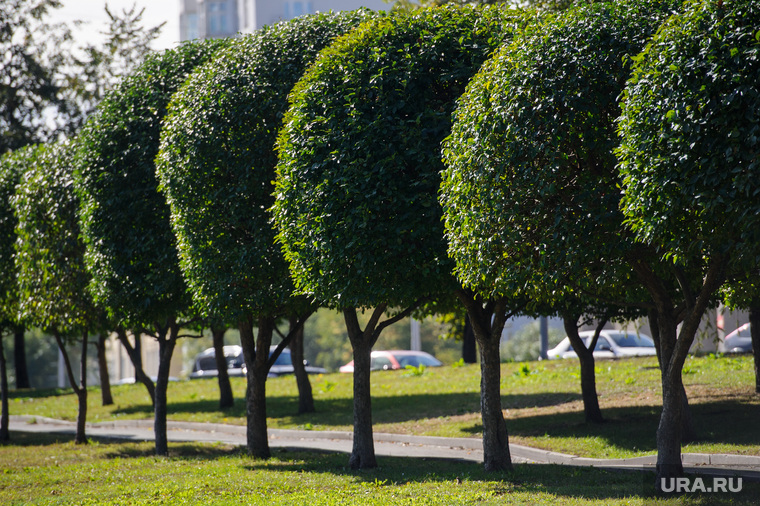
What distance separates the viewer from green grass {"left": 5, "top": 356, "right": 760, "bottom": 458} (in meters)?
12.5

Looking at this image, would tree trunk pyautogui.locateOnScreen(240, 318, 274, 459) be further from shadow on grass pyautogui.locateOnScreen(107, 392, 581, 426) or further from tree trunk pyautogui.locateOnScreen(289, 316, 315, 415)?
tree trunk pyautogui.locateOnScreen(289, 316, 315, 415)

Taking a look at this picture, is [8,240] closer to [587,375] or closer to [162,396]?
[162,396]

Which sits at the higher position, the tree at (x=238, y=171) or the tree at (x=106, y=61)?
the tree at (x=106, y=61)

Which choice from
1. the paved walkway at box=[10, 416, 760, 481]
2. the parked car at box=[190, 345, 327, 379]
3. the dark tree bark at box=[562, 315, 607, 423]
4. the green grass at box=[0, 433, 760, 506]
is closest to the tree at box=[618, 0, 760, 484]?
the green grass at box=[0, 433, 760, 506]

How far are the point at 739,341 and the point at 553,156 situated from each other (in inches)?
821

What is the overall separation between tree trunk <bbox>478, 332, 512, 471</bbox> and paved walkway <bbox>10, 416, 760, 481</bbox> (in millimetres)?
1509

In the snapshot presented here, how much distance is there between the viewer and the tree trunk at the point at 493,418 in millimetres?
10508

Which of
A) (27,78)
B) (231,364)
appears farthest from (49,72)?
(231,364)

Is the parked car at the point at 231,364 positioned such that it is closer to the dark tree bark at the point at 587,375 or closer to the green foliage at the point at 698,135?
the dark tree bark at the point at 587,375

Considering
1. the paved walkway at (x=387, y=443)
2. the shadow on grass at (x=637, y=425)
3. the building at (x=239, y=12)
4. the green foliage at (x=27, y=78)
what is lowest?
the paved walkway at (x=387, y=443)

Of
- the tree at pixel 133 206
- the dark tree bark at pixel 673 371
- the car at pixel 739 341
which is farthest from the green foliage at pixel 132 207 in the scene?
the car at pixel 739 341

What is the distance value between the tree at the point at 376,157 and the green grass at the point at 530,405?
3758mm

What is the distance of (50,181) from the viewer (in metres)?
15.5

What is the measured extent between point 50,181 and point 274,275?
6.82 metres
